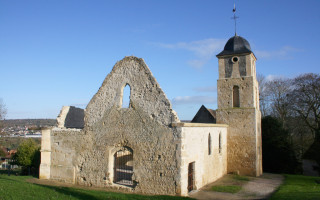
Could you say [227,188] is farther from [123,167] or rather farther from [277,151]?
[277,151]

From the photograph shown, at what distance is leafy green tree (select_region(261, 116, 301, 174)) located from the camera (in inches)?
865

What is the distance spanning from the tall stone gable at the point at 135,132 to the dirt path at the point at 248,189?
163 cm

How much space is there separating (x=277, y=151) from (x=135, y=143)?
48.7ft

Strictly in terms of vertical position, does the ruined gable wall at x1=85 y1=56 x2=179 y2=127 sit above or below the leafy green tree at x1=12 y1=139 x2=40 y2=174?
above

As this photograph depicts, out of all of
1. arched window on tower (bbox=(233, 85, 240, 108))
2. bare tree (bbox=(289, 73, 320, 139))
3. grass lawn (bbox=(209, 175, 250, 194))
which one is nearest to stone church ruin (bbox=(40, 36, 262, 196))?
grass lawn (bbox=(209, 175, 250, 194))

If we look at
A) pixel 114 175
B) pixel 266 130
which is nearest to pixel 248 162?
pixel 266 130

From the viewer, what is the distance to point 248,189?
13398mm

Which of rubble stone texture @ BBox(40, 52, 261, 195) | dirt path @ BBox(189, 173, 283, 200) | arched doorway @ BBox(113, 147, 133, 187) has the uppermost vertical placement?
rubble stone texture @ BBox(40, 52, 261, 195)

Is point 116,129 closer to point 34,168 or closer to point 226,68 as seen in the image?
point 34,168

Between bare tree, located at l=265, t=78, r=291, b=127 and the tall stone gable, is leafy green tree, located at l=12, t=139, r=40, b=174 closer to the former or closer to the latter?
the tall stone gable

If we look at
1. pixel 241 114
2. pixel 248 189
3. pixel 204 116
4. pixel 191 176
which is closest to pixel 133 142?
pixel 191 176

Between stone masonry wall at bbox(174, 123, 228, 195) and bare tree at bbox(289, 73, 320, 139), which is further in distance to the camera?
bare tree at bbox(289, 73, 320, 139)

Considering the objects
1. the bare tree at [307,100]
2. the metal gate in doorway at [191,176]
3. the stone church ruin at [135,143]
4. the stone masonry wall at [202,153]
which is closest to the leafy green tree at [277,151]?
the bare tree at [307,100]

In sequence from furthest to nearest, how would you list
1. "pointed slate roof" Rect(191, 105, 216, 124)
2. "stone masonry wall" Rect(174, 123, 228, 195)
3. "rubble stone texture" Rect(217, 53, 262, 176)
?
"pointed slate roof" Rect(191, 105, 216, 124) < "rubble stone texture" Rect(217, 53, 262, 176) < "stone masonry wall" Rect(174, 123, 228, 195)
